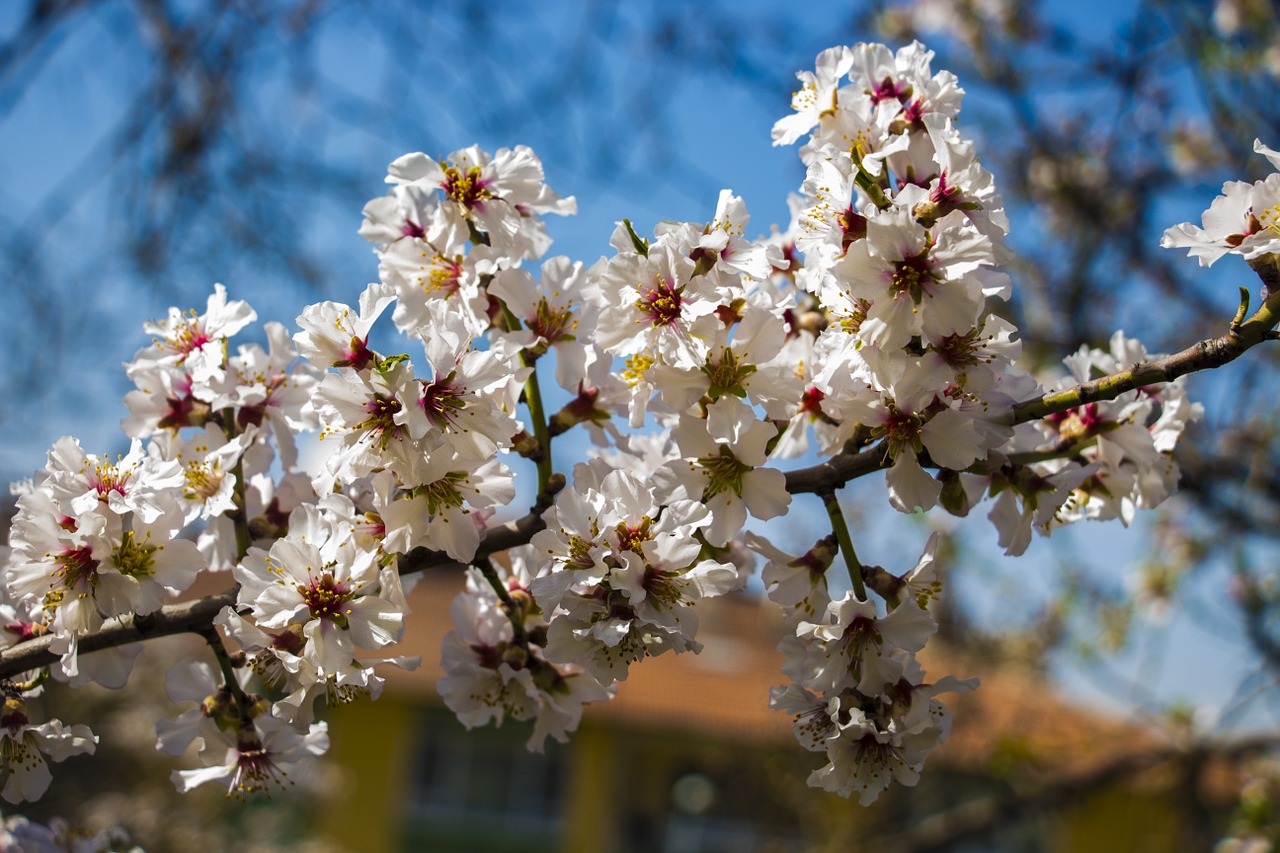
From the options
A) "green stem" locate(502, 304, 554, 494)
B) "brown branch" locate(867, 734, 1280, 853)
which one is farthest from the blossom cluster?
"brown branch" locate(867, 734, 1280, 853)

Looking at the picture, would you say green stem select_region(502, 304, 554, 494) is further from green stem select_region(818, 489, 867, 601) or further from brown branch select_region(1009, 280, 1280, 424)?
brown branch select_region(1009, 280, 1280, 424)

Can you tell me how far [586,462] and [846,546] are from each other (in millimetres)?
378

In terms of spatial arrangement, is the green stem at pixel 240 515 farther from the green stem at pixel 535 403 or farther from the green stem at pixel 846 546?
the green stem at pixel 846 546

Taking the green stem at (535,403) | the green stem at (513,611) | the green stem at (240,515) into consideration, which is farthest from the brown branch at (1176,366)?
the green stem at (240,515)

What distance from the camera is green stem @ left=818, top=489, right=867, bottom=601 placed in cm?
137

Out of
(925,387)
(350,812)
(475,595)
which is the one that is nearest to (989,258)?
(925,387)

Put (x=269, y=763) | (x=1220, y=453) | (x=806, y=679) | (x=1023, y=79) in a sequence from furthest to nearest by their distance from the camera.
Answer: (x=1023, y=79) → (x=1220, y=453) → (x=269, y=763) → (x=806, y=679)

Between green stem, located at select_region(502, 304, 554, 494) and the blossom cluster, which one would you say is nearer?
the blossom cluster

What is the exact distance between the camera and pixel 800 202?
1.49m

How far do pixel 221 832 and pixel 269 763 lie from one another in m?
9.50

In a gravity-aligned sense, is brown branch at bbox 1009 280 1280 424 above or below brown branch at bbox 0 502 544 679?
above

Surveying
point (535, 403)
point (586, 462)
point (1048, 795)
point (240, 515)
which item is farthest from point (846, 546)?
point (1048, 795)

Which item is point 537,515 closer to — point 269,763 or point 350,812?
point 269,763

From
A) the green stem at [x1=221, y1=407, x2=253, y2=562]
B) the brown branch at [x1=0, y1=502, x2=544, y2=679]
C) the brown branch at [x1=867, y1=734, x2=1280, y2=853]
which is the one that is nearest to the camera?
the brown branch at [x1=0, y1=502, x2=544, y2=679]
